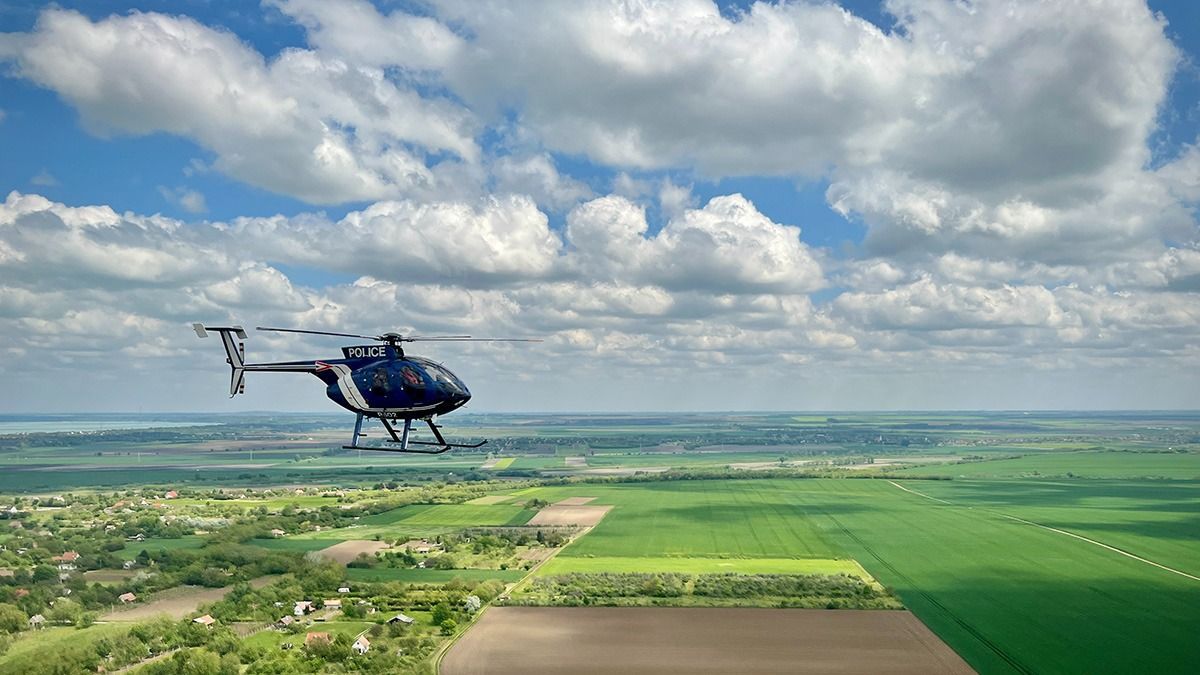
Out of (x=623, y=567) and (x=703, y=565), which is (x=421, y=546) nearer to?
(x=623, y=567)

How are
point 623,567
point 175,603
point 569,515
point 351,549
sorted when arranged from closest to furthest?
point 175,603 < point 623,567 < point 351,549 < point 569,515

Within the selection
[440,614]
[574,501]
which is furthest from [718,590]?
[574,501]

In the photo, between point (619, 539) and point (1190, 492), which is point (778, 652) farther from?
point (1190, 492)

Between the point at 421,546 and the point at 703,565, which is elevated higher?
the point at 703,565

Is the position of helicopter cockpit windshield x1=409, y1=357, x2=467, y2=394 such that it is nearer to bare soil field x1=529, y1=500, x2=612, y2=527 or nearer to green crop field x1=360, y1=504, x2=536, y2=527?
bare soil field x1=529, y1=500, x2=612, y2=527

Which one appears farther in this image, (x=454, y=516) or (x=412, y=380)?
(x=454, y=516)

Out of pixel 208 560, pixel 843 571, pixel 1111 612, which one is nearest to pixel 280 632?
pixel 208 560
